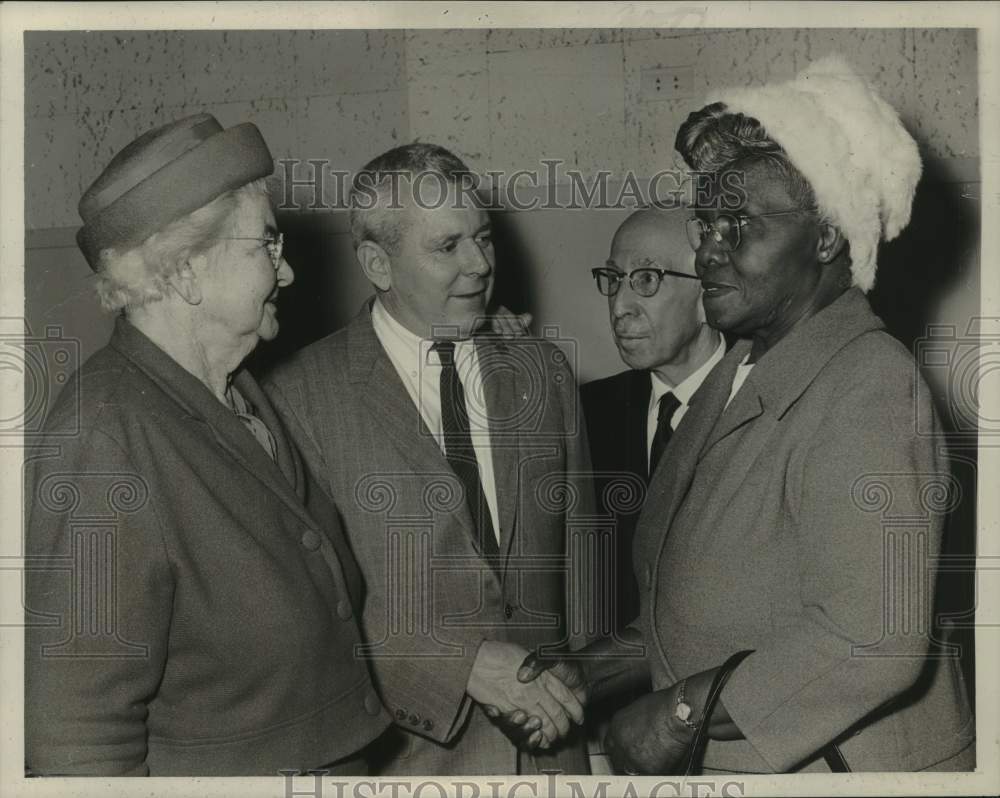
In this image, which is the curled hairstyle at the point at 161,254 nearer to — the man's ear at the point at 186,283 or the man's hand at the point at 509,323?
the man's ear at the point at 186,283

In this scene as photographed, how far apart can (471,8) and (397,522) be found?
33.9 inches

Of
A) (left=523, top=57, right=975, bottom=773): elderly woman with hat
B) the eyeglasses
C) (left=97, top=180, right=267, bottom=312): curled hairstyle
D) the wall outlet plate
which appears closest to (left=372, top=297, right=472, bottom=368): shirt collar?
the eyeglasses

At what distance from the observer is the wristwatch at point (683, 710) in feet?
5.85

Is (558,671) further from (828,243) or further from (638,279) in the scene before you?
(828,243)

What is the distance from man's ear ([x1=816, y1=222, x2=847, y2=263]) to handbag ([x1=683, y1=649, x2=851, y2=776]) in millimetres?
605

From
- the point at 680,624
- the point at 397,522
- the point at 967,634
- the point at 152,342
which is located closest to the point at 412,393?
the point at 397,522

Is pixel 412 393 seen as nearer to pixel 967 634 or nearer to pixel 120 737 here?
pixel 120 737

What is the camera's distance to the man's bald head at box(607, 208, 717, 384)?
186 cm

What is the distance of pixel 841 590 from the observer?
5.65ft

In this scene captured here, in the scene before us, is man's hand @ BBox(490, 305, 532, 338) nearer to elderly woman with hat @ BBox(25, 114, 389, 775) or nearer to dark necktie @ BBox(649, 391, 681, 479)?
dark necktie @ BBox(649, 391, 681, 479)

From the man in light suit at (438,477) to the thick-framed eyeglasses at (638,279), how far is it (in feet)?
0.61

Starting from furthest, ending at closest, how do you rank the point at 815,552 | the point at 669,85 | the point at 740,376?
the point at 669,85 < the point at 740,376 < the point at 815,552

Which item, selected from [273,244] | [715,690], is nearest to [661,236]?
[273,244]

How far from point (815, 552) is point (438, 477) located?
23.2 inches
